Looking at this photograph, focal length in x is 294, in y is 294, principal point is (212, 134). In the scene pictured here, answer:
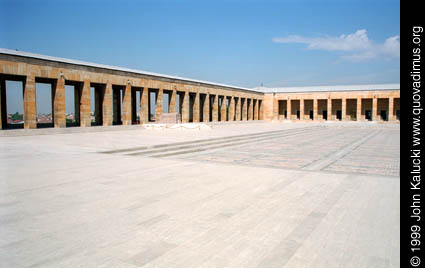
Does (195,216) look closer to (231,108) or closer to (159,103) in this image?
(159,103)

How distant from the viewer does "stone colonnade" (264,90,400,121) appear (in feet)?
154

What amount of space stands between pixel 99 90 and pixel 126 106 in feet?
11.8

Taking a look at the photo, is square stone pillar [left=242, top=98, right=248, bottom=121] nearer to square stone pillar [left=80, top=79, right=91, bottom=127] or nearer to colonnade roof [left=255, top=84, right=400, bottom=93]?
colonnade roof [left=255, top=84, right=400, bottom=93]

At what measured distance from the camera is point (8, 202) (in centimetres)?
467

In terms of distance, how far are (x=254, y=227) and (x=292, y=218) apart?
684 millimetres

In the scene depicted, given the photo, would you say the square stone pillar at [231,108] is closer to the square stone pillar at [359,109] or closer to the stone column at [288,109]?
the stone column at [288,109]

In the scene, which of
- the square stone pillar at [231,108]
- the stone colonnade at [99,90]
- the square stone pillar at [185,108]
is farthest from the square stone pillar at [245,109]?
the square stone pillar at [185,108]

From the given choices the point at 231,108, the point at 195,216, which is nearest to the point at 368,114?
the point at 231,108

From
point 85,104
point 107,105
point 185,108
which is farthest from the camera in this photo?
point 185,108

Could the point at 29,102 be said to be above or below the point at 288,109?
below

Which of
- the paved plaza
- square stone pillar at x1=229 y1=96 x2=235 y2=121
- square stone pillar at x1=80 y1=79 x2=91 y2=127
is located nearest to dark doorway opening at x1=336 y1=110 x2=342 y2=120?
square stone pillar at x1=229 y1=96 x2=235 y2=121

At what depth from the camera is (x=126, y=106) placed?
26.7 metres

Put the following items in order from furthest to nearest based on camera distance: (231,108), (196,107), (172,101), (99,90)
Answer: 1. (231,108)
2. (196,107)
3. (172,101)
4. (99,90)

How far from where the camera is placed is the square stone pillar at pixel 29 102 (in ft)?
62.7
